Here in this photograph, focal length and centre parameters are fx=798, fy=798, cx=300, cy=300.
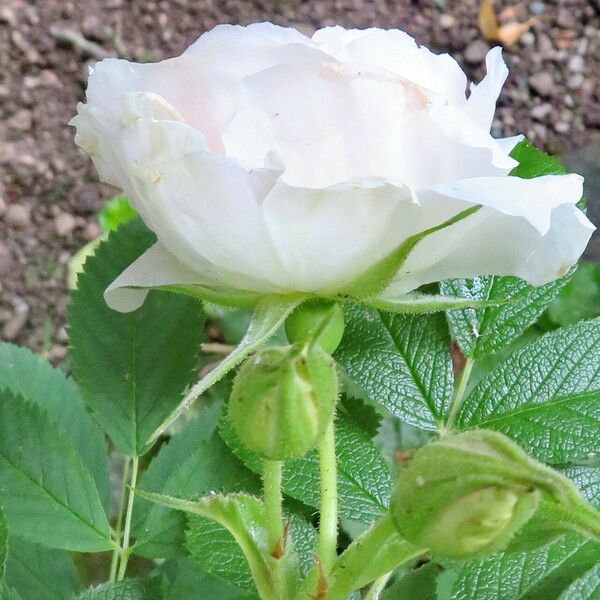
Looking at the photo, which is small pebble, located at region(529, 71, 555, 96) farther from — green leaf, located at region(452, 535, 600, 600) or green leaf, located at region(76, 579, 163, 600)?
green leaf, located at region(76, 579, 163, 600)

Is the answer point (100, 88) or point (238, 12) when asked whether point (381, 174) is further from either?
point (238, 12)

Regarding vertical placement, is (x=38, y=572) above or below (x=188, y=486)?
A: below

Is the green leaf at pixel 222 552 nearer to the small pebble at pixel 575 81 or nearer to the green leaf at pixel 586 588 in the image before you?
the green leaf at pixel 586 588

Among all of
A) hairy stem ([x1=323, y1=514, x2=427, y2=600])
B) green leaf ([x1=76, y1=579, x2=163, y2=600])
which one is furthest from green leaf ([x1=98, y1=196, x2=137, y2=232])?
hairy stem ([x1=323, y1=514, x2=427, y2=600])

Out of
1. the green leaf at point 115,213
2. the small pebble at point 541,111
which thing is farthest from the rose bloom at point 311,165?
the small pebble at point 541,111

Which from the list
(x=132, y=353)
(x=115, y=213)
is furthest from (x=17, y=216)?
(x=132, y=353)

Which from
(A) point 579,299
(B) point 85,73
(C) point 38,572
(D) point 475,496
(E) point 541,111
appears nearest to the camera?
(D) point 475,496

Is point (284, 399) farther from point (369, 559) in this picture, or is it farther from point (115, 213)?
point (115, 213)
